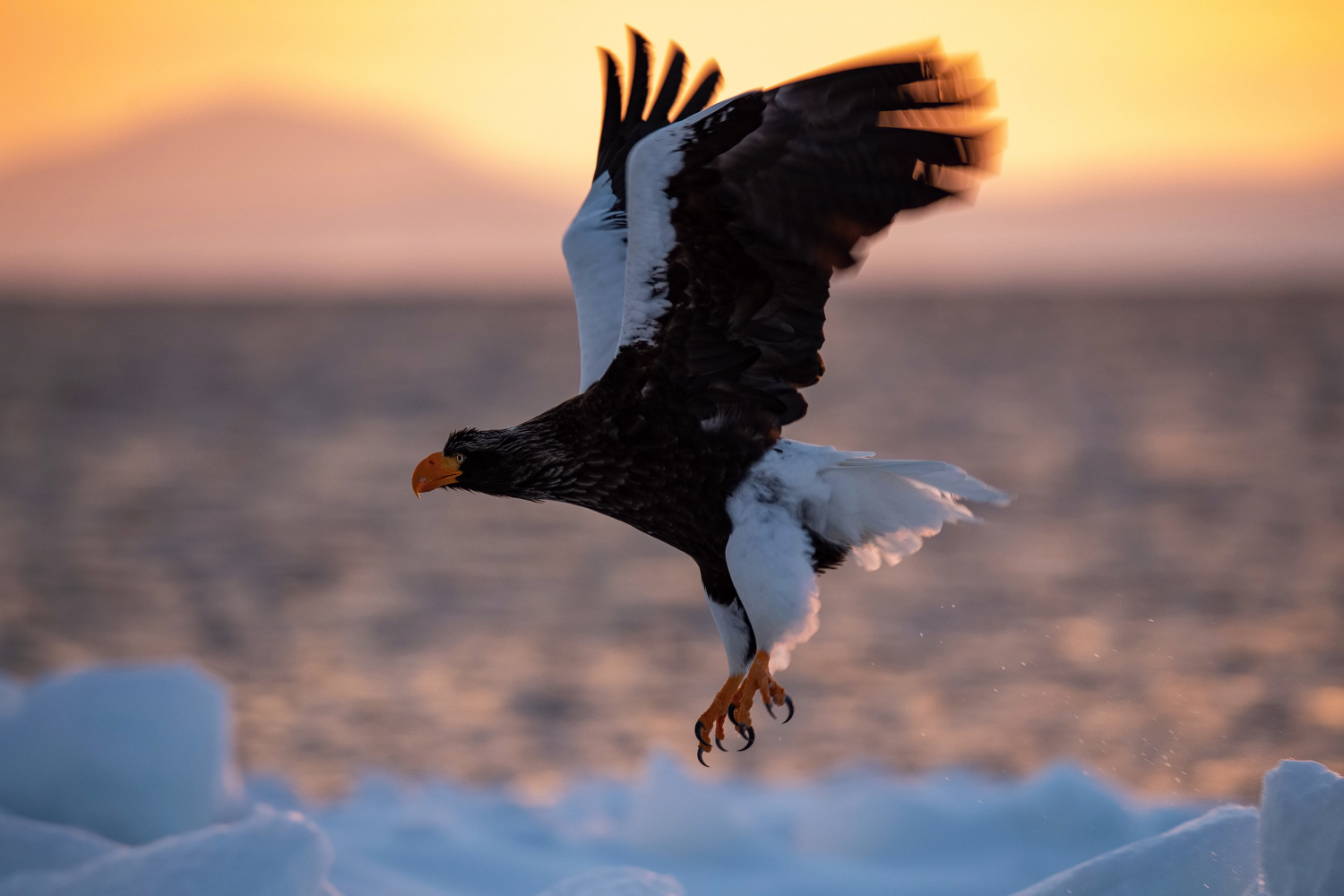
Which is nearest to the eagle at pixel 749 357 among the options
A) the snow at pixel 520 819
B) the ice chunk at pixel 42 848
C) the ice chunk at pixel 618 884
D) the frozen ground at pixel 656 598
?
the ice chunk at pixel 618 884

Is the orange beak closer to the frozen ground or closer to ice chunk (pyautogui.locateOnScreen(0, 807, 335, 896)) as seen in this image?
ice chunk (pyautogui.locateOnScreen(0, 807, 335, 896))

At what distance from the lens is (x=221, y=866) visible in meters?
3.65

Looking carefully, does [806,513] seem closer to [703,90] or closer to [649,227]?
[649,227]

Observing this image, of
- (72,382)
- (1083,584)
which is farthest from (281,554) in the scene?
(72,382)

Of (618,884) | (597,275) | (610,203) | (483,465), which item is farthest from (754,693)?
(610,203)

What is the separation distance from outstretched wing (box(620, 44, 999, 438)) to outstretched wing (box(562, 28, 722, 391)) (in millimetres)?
735

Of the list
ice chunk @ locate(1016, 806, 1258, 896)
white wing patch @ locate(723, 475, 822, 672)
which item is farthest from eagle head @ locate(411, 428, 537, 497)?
ice chunk @ locate(1016, 806, 1258, 896)

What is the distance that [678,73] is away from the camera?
471 centimetres

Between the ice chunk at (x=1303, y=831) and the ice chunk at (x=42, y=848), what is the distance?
3.65 meters

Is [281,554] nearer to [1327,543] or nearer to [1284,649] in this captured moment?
[1284,649]

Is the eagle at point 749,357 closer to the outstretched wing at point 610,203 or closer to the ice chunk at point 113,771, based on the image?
the outstretched wing at point 610,203

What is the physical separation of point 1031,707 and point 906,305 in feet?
314

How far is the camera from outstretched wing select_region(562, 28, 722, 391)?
14.4 ft

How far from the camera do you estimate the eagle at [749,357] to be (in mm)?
3160
